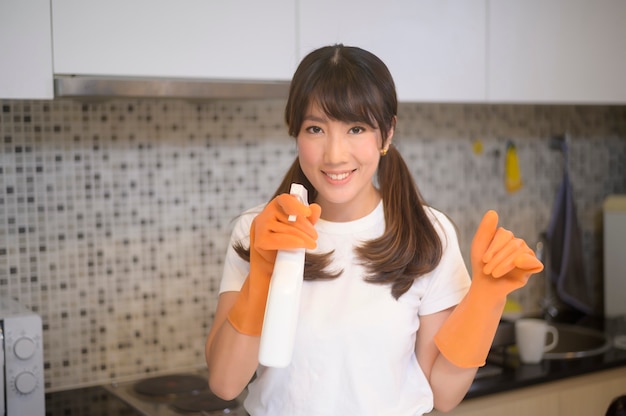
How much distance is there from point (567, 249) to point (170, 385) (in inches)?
55.8

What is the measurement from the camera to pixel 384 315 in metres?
1.39

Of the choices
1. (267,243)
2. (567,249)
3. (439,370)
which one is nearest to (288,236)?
(267,243)

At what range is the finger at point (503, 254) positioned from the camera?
1255 mm

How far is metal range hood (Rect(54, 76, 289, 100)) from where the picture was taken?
1.62 meters

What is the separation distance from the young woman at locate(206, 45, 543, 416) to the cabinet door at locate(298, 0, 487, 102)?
525 mm

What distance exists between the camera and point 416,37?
2012mm

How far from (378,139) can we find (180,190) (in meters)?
0.94

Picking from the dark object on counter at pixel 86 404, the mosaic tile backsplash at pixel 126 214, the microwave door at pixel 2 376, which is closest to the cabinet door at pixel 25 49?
the mosaic tile backsplash at pixel 126 214

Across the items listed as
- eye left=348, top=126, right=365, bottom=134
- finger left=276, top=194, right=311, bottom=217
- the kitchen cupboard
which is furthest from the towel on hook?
finger left=276, top=194, right=311, bottom=217

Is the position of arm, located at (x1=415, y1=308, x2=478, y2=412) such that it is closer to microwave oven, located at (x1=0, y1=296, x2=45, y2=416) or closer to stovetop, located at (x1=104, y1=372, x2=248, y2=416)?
stovetop, located at (x1=104, y1=372, x2=248, y2=416)

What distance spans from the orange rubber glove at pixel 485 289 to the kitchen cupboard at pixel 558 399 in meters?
0.71

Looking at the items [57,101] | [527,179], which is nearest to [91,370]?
[57,101]

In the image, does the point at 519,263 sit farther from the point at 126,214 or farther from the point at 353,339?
the point at 126,214

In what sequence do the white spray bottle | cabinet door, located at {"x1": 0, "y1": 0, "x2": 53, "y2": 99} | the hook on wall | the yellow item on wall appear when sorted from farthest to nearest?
the hook on wall, the yellow item on wall, cabinet door, located at {"x1": 0, "y1": 0, "x2": 53, "y2": 99}, the white spray bottle
